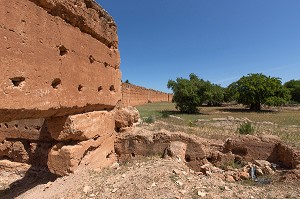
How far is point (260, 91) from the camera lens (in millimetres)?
33500

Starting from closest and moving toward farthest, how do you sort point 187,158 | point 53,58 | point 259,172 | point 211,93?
point 53,58 → point 259,172 → point 187,158 → point 211,93

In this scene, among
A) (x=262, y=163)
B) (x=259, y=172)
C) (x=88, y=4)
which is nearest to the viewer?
(x=88, y=4)

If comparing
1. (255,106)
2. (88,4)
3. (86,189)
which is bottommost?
(86,189)

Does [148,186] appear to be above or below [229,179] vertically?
above

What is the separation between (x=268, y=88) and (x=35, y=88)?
3330 cm

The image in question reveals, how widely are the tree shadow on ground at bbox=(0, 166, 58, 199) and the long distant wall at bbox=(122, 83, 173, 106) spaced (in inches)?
805

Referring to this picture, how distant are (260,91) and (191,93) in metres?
10.9

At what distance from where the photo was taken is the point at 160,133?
7676 millimetres

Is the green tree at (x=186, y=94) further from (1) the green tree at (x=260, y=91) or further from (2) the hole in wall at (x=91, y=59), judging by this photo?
(2) the hole in wall at (x=91, y=59)

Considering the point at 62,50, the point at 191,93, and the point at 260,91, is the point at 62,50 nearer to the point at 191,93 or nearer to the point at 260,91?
the point at 191,93

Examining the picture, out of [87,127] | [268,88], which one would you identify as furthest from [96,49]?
[268,88]

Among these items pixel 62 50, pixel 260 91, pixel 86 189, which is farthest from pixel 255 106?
pixel 62 50

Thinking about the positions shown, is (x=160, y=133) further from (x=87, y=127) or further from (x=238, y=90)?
(x=238, y=90)

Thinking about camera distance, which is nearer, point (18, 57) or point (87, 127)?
point (18, 57)
